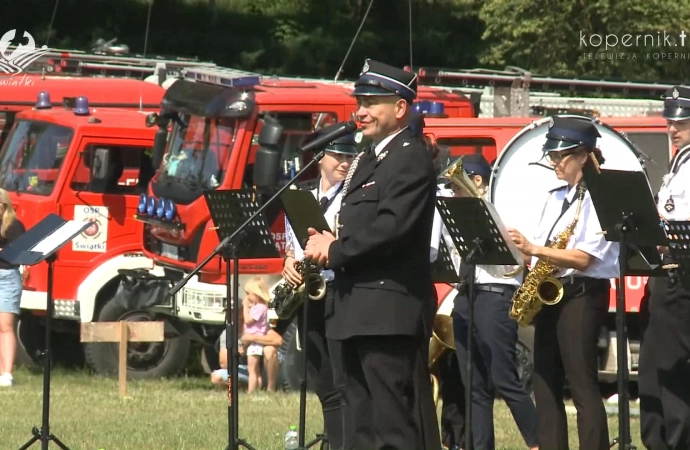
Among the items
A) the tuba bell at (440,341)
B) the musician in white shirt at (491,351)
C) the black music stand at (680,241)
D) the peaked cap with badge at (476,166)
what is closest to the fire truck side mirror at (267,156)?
the tuba bell at (440,341)

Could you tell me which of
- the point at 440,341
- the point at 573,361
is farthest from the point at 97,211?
the point at 573,361

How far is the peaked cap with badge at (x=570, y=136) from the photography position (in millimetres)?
7195

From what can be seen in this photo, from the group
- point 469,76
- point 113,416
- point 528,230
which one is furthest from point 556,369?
point 469,76

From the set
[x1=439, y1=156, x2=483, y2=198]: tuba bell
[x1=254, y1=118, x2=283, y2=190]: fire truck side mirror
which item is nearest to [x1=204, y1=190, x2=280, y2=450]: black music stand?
[x1=439, y1=156, x2=483, y2=198]: tuba bell

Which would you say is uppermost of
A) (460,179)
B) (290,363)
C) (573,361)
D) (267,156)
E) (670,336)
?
(267,156)

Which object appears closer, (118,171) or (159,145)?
(159,145)

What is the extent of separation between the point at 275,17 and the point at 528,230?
74.4 feet

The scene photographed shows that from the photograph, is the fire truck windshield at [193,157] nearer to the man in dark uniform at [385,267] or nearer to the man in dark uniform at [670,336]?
the man in dark uniform at [670,336]

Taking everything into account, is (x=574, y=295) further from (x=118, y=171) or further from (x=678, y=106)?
(x=118, y=171)

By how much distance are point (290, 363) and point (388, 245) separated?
21.3ft

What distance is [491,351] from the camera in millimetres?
8414

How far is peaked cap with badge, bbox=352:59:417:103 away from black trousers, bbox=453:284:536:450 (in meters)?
2.29

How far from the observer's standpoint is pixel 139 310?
525 inches

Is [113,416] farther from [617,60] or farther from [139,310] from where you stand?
[617,60]
